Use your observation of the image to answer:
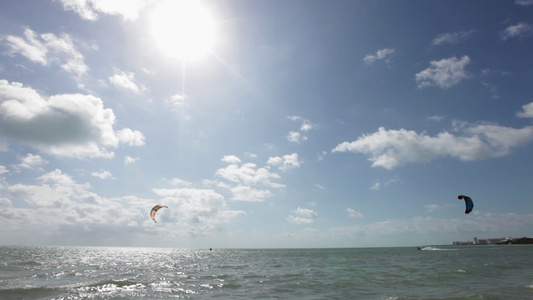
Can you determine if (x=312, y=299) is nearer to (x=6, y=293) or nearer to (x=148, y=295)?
(x=148, y=295)

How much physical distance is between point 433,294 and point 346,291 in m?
4.79

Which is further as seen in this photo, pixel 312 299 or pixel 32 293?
pixel 32 293

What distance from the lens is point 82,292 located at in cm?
1783

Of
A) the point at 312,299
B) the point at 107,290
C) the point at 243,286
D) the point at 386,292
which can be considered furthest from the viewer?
the point at 243,286

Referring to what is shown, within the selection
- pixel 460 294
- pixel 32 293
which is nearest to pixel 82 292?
pixel 32 293

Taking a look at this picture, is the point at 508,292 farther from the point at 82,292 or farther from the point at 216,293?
the point at 82,292

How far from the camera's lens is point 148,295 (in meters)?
17.1

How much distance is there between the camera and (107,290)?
18688 mm

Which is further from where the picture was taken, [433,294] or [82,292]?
[82,292]

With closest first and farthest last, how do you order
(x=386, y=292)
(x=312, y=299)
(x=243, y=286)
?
(x=312, y=299), (x=386, y=292), (x=243, y=286)

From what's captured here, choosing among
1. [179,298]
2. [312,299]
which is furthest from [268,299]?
[179,298]

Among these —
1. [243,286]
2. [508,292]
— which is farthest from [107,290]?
[508,292]

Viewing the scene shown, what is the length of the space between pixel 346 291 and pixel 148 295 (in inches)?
481

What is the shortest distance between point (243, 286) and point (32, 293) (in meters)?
13.2
